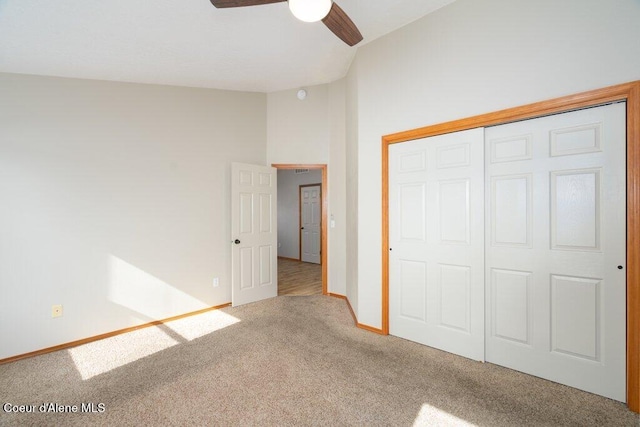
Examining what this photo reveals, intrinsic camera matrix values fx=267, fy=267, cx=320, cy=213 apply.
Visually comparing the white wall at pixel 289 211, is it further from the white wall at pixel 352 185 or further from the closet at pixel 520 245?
the closet at pixel 520 245

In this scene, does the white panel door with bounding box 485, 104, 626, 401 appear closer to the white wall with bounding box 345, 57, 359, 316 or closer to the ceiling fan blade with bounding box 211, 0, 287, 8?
the white wall with bounding box 345, 57, 359, 316

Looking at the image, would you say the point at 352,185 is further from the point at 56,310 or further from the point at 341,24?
the point at 56,310

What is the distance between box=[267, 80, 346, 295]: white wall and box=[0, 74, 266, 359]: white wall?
2.00 ft

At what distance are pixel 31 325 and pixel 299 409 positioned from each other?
2676 millimetres

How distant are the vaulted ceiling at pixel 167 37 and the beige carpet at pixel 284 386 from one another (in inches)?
108

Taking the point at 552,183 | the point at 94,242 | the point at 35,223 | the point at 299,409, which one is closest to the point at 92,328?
the point at 94,242

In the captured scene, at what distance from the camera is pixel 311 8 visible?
1473mm

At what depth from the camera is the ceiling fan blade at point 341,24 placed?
1.64 metres

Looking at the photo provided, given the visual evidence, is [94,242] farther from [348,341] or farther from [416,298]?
[416,298]

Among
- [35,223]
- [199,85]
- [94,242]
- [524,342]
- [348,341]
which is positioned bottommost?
[348,341]

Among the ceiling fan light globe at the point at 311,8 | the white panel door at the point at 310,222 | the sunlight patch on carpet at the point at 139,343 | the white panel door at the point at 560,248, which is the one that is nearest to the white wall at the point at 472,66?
the white panel door at the point at 560,248

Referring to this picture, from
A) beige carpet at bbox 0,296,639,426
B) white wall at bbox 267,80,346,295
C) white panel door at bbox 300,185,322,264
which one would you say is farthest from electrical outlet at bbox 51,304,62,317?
white panel door at bbox 300,185,322,264

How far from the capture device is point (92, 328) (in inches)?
109

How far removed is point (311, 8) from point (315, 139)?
2.67 m
